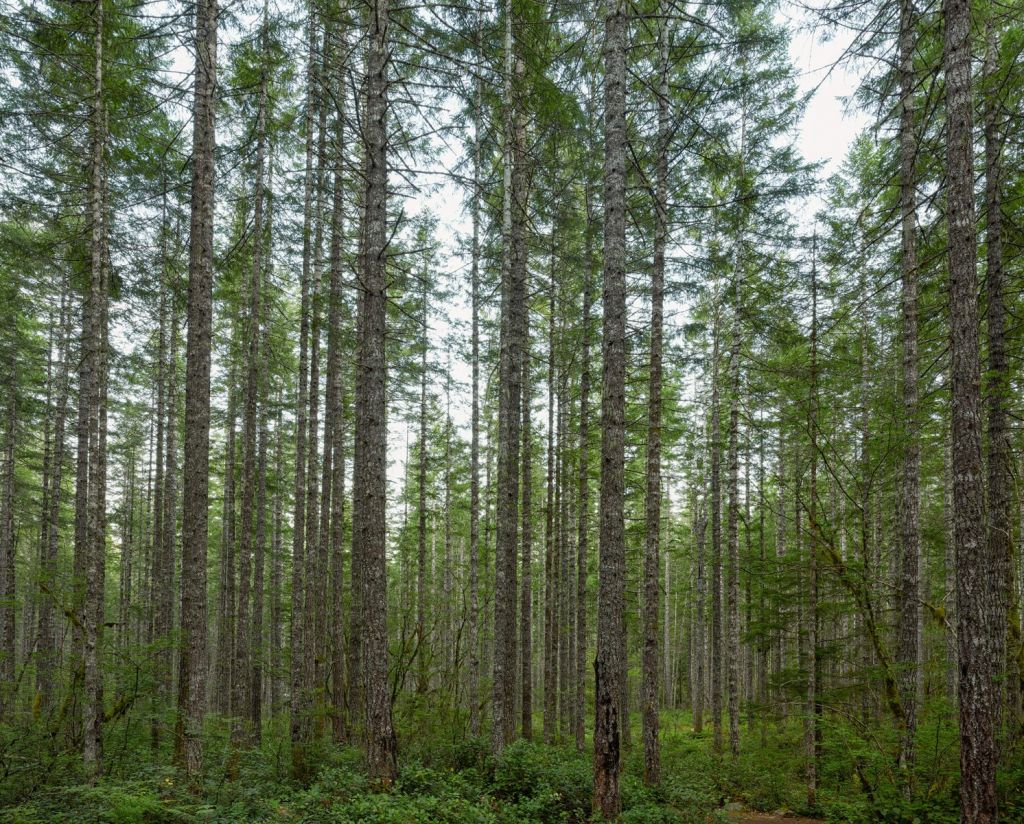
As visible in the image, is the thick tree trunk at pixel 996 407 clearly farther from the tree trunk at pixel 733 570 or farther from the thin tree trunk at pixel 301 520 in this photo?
the thin tree trunk at pixel 301 520

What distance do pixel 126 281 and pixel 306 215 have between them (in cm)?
508

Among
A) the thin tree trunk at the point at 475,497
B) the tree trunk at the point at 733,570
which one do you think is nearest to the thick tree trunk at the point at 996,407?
the tree trunk at the point at 733,570

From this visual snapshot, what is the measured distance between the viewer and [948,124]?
5996mm

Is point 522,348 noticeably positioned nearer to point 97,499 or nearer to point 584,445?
point 584,445

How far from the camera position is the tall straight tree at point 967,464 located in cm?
532

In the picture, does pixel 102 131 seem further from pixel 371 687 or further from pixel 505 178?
pixel 371 687

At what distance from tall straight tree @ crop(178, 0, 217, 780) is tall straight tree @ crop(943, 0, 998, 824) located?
889cm

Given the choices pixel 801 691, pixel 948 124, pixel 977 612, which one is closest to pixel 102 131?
pixel 948 124

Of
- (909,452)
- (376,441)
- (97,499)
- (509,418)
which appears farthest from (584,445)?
(97,499)

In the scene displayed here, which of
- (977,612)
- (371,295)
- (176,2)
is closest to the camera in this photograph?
(977,612)

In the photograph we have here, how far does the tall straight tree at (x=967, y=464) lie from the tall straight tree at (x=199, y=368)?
29.2 ft

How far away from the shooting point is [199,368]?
795 cm

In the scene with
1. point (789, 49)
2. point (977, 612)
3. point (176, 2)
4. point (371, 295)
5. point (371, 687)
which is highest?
point (789, 49)

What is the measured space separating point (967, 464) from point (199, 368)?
9.33 metres
